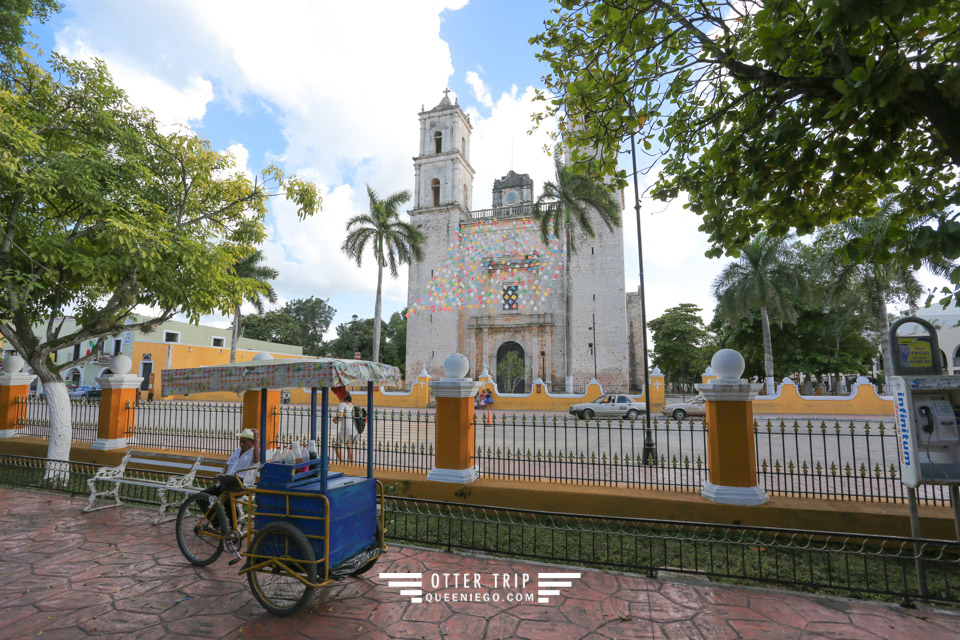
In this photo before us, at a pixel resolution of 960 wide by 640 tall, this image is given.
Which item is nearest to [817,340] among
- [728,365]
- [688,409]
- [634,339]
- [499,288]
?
[634,339]

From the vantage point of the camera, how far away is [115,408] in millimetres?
8914

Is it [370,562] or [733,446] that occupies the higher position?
[733,446]

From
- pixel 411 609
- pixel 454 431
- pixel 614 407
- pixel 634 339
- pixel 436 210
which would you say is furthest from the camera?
pixel 634 339

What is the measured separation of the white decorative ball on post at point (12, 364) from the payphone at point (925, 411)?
14901 mm

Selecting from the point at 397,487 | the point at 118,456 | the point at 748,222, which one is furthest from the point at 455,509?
the point at 118,456

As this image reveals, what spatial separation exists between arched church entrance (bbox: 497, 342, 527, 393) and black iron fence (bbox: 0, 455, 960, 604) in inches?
856

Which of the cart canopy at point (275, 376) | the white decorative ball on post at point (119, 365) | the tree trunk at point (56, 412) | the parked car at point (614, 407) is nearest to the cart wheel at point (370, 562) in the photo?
the cart canopy at point (275, 376)

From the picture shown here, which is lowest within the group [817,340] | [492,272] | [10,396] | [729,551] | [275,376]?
[729,551]

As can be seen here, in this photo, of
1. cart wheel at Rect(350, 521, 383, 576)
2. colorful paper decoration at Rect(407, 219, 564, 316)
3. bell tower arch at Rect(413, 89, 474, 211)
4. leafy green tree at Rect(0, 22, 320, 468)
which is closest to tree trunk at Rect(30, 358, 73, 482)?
leafy green tree at Rect(0, 22, 320, 468)

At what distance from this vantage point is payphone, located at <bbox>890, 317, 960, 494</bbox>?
12.9 ft

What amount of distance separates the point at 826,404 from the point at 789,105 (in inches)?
737

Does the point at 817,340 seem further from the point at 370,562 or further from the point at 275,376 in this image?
the point at 275,376

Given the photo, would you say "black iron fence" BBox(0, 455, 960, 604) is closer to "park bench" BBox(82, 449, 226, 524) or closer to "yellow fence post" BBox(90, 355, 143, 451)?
"park bench" BBox(82, 449, 226, 524)

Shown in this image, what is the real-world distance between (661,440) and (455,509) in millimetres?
9385
